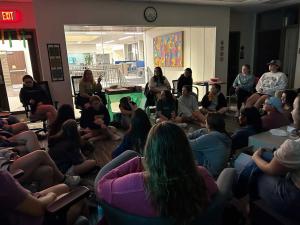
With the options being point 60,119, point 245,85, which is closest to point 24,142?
point 60,119

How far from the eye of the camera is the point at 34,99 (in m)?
4.19

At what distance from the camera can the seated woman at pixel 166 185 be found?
0.95 meters

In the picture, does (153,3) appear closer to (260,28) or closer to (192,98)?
(192,98)

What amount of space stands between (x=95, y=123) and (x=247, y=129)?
2.44m

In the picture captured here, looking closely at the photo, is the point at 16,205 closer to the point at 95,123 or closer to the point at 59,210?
the point at 59,210

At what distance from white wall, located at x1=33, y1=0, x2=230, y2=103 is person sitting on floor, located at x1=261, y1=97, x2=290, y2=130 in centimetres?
342

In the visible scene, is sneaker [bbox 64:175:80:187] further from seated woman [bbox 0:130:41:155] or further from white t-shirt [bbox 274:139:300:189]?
white t-shirt [bbox 274:139:300:189]

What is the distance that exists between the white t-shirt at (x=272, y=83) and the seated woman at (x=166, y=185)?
4430mm

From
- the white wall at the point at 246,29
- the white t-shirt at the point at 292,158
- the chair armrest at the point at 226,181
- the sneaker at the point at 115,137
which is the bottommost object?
the sneaker at the point at 115,137

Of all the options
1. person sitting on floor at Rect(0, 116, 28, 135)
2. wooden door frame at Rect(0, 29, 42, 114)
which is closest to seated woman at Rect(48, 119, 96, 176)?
person sitting on floor at Rect(0, 116, 28, 135)

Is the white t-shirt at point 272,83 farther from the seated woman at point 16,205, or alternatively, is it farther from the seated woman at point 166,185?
the seated woman at point 16,205

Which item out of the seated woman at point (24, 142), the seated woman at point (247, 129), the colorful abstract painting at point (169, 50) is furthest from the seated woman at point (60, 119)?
the colorful abstract painting at point (169, 50)

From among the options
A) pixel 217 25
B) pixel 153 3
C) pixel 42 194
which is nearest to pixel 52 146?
pixel 42 194

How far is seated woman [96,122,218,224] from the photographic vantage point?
951mm
